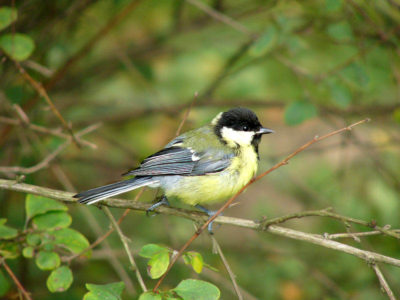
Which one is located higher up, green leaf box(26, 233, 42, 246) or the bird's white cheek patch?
green leaf box(26, 233, 42, 246)

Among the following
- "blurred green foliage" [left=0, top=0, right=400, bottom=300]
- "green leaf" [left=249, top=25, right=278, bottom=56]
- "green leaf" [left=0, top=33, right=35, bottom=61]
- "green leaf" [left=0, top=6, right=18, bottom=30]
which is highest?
"green leaf" [left=0, top=6, right=18, bottom=30]

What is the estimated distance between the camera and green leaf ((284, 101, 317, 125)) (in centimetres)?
267

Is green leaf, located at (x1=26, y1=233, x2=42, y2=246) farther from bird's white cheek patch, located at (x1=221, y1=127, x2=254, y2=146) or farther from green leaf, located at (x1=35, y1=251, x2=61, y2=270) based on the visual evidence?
bird's white cheek patch, located at (x1=221, y1=127, x2=254, y2=146)

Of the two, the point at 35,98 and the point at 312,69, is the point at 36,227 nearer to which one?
the point at 35,98

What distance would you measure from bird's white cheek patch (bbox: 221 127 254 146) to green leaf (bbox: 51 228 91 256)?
112 cm

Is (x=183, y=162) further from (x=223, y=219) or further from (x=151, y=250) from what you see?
(x=151, y=250)

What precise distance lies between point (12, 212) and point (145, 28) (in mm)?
1947

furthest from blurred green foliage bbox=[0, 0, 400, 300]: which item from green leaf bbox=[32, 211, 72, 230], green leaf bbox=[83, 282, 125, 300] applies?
green leaf bbox=[83, 282, 125, 300]

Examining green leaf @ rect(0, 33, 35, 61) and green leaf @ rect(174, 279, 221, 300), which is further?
green leaf @ rect(0, 33, 35, 61)

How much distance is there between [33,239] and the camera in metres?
1.96

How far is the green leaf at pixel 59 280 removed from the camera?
1.79m

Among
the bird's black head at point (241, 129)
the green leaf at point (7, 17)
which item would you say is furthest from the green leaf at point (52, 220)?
the bird's black head at point (241, 129)

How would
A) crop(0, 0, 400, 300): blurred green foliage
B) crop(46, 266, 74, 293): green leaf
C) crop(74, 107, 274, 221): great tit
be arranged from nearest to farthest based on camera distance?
crop(46, 266, 74, 293): green leaf < crop(74, 107, 274, 221): great tit < crop(0, 0, 400, 300): blurred green foliage

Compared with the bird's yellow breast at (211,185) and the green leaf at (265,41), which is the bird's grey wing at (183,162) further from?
the green leaf at (265,41)
